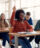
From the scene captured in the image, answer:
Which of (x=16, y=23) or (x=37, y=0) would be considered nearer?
(x=16, y=23)

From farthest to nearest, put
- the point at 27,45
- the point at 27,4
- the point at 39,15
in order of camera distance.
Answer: the point at 27,4
the point at 39,15
the point at 27,45

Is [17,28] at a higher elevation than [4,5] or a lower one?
lower

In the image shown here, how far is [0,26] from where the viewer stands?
4.15 meters

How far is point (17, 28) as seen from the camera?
311 cm

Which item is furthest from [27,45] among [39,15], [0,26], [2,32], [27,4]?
[27,4]

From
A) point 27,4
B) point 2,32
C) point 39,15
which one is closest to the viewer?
point 2,32

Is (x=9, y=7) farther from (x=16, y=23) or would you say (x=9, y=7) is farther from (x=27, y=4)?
(x=16, y=23)

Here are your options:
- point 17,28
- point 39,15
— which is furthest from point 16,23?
point 39,15

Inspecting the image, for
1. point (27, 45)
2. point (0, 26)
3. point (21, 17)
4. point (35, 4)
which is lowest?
point (27, 45)

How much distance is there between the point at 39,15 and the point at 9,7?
2342 mm

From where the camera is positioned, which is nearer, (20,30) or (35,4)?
(20,30)

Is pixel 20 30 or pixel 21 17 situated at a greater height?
pixel 21 17

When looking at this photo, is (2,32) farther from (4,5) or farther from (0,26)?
(4,5)

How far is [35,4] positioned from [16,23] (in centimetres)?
351
